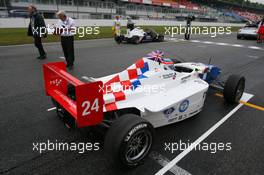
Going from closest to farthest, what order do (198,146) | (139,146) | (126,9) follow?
1. (139,146)
2. (198,146)
3. (126,9)

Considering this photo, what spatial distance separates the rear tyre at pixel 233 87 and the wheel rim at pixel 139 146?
242 cm

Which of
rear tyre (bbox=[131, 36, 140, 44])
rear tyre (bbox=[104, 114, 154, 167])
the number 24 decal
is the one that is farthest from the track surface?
rear tyre (bbox=[131, 36, 140, 44])

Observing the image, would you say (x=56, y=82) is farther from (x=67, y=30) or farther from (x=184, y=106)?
(x=67, y=30)

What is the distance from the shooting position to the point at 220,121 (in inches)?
147

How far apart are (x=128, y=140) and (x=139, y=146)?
0.37 m

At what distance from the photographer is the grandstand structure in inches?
1391

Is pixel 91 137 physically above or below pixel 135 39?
below

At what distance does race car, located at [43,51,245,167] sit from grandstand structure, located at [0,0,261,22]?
28.8m

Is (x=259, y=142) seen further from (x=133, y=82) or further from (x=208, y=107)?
(x=133, y=82)

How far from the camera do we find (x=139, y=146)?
2.60m

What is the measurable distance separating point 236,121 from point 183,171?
186cm

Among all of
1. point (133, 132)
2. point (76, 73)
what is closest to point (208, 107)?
point (133, 132)

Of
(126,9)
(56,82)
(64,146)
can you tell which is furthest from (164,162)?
(126,9)

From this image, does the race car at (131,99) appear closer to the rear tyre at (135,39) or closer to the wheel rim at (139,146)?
the wheel rim at (139,146)
